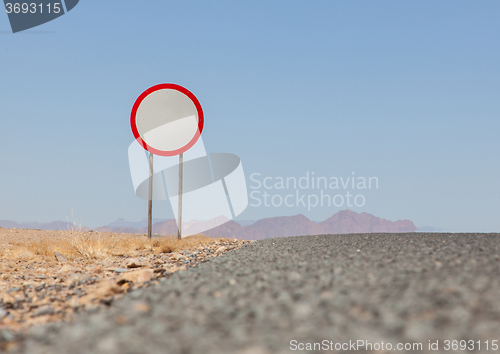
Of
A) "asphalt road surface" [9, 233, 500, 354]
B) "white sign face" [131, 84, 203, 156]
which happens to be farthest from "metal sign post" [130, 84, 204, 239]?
"asphalt road surface" [9, 233, 500, 354]

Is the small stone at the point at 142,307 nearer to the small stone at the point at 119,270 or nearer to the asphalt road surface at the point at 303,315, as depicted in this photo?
the asphalt road surface at the point at 303,315

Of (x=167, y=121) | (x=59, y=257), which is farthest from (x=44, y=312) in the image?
(x=167, y=121)

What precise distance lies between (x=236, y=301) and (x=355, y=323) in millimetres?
895

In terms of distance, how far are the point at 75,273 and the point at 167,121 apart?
4990 mm

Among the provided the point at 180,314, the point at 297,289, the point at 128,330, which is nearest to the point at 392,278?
the point at 297,289

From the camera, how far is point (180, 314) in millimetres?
2490

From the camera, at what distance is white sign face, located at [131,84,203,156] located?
9.83 meters

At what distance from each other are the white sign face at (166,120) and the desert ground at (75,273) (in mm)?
2596

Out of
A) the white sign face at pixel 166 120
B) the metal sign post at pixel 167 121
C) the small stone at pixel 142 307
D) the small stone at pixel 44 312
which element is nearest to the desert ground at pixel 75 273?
the small stone at pixel 44 312

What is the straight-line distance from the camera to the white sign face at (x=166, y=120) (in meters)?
9.83

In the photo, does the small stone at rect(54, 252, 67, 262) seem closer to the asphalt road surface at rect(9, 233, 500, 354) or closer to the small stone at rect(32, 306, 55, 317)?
→ the small stone at rect(32, 306, 55, 317)

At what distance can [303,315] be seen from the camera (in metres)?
2.35

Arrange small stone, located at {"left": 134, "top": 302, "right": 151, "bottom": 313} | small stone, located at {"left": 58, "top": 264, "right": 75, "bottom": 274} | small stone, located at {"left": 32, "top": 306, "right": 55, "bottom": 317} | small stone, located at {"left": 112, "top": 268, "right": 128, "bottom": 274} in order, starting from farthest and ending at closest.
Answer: small stone, located at {"left": 58, "top": 264, "right": 75, "bottom": 274}, small stone, located at {"left": 112, "top": 268, "right": 128, "bottom": 274}, small stone, located at {"left": 32, "top": 306, "right": 55, "bottom": 317}, small stone, located at {"left": 134, "top": 302, "right": 151, "bottom": 313}

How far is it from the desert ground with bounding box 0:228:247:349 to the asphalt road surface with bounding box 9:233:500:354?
3.10 ft
